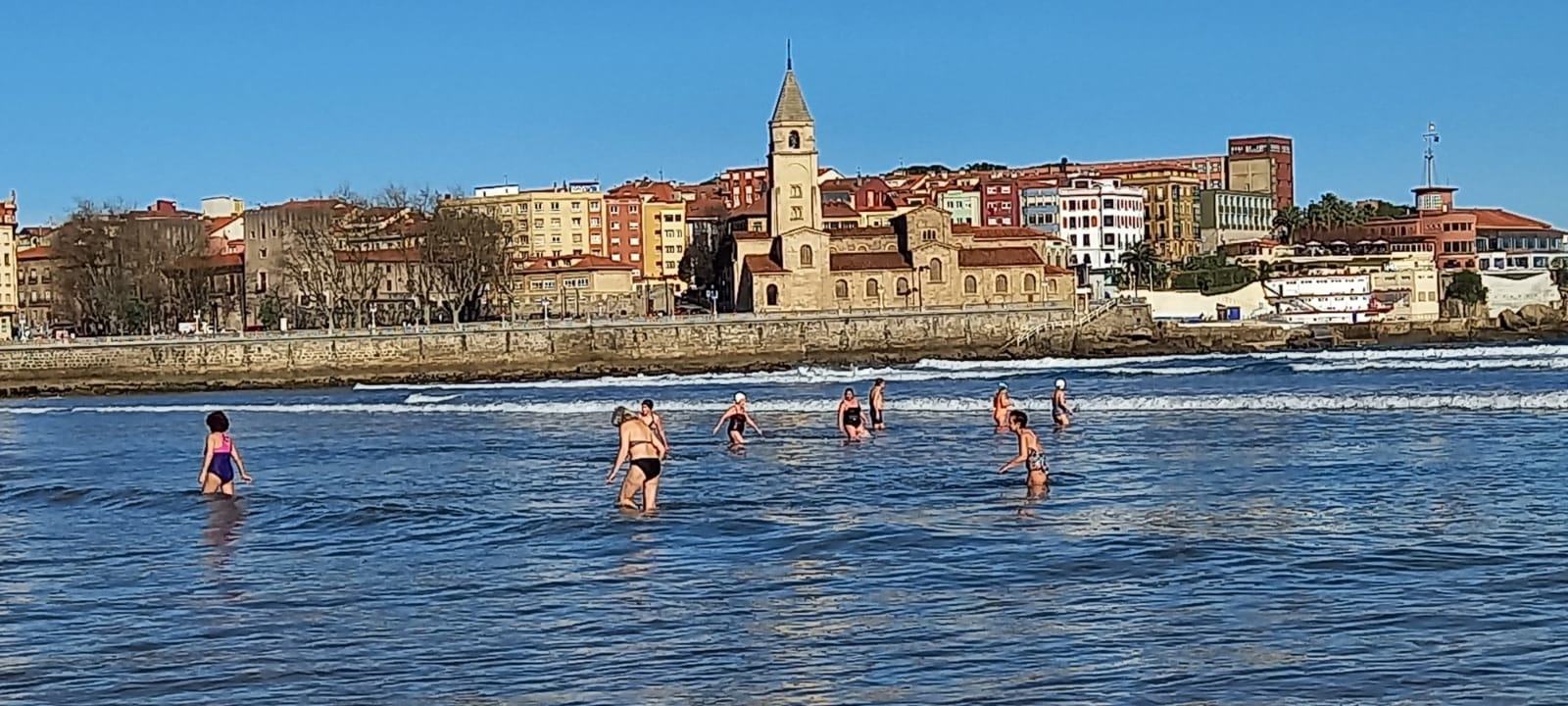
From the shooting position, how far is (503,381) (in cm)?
6122

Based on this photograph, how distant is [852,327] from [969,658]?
65574 mm

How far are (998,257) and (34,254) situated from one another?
59524 millimetres

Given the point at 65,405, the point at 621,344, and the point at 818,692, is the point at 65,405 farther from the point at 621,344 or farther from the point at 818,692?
the point at 818,692

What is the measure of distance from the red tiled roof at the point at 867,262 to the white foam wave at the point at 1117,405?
43432mm

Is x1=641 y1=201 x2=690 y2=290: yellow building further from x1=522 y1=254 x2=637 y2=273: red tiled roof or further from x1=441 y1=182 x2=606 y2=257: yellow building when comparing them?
x1=522 y1=254 x2=637 y2=273: red tiled roof

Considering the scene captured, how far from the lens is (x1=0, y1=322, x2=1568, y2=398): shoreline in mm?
63562

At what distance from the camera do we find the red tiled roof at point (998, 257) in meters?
86.7

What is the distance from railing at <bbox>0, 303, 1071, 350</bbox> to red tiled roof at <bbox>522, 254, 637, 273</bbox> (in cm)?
2937

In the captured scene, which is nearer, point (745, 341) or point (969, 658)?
point (969, 658)

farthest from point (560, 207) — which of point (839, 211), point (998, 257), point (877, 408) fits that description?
point (877, 408)

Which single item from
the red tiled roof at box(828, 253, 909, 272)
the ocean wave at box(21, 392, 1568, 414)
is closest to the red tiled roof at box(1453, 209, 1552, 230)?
the red tiled roof at box(828, 253, 909, 272)

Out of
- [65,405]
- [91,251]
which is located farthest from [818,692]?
[91,251]

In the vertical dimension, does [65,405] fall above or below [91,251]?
below

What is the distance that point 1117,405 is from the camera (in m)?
34.1
